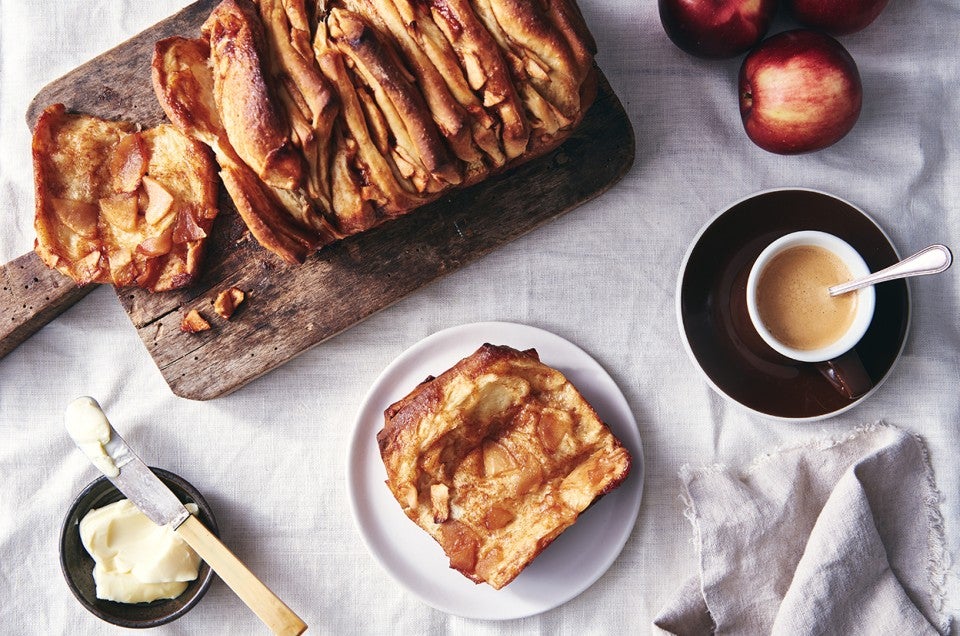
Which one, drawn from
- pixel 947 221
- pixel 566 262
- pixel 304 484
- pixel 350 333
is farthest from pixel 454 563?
pixel 947 221

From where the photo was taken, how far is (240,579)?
2.30 m

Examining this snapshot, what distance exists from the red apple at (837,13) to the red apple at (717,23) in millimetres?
93

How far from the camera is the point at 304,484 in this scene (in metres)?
2.48

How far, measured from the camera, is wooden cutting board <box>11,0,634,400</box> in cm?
238

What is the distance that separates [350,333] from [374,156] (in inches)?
25.9

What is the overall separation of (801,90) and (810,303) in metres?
0.57

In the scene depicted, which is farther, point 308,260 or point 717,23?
point 308,260

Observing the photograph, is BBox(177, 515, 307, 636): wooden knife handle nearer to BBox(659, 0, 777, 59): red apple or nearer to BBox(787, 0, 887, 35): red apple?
BBox(659, 0, 777, 59): red apple

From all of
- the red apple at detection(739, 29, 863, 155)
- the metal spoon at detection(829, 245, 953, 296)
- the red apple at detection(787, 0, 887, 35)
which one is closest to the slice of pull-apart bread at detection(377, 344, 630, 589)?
the metal spoon at detection(829, 245, 953, 296)

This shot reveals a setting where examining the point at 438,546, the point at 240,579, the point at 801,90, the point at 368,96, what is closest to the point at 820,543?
the point at 438,546

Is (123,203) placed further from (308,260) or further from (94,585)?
(94,585)

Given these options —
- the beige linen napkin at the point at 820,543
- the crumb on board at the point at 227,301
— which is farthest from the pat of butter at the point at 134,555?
the beige linen napkin at the point at 820,543

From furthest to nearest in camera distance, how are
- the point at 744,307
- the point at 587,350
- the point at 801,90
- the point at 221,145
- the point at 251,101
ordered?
1. the point at 587,350
2. the point at 744,307
3. the point at 801,90
4. the point at 221,145
5. the point at 251,101

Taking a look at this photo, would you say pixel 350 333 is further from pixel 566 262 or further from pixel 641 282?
pixel 641 282
